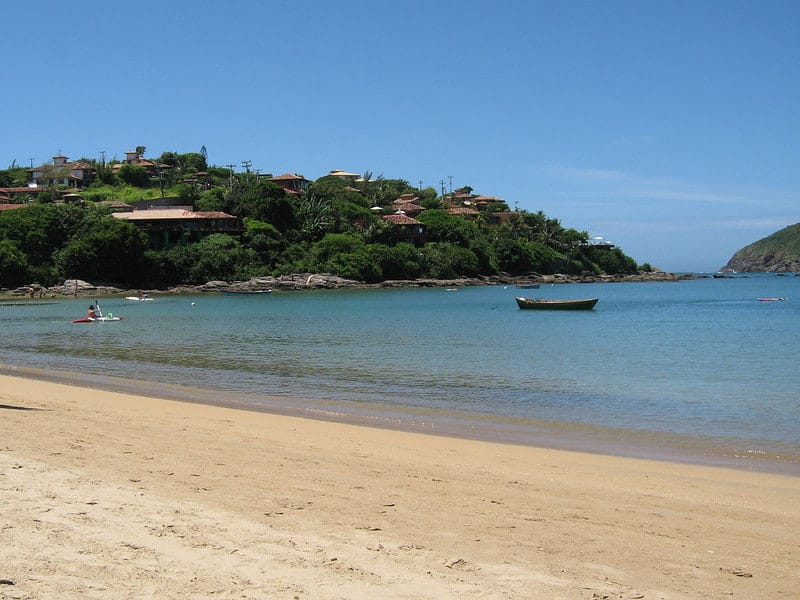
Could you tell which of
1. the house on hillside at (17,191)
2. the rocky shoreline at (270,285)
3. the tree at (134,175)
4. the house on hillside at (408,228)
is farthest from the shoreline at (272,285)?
the tree at (134,175)

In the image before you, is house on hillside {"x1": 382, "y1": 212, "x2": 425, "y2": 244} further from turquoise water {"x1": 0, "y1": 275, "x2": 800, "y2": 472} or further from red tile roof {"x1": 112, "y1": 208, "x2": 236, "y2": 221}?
turquoise water {"x1": 0, "y1": 275, "x2": 800, "y2": 472}

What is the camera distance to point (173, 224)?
4038 inches

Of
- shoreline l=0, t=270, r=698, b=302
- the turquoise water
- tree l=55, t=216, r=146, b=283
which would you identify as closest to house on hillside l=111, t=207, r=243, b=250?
tree l=55, t=216, r=146, b=283

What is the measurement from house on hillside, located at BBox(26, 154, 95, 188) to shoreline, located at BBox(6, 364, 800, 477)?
124 metres

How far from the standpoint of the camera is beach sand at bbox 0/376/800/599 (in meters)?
5.44

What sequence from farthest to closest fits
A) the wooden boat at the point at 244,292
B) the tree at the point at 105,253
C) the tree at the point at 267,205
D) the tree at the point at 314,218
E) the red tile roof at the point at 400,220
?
the red tile roof at the point at 400,220, the tree at the point at 314,218, the tree at the point at 267,205, the tree at the point at 105,253, the wooden boat at the point at 244,292

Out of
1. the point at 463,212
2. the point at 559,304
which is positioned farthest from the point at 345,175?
the point at 559,304

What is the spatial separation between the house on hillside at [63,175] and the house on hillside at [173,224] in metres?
34.1

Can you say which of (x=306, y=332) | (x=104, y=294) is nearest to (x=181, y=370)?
(x=306, y=332)

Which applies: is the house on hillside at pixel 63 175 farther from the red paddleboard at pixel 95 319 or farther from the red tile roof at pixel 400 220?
the red paddleboard at pixel 95 319

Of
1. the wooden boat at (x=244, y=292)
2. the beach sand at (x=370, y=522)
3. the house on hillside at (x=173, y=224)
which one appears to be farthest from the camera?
the house on hillside at (x=173, y=224)

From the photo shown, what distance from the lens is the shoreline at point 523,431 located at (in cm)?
1180

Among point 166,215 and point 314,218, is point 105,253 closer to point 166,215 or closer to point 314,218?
point 166,215

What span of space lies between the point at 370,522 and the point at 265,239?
328ft
